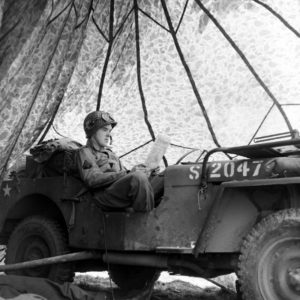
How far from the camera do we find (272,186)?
3.94m

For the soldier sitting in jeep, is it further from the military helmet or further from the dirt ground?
the dirt ground

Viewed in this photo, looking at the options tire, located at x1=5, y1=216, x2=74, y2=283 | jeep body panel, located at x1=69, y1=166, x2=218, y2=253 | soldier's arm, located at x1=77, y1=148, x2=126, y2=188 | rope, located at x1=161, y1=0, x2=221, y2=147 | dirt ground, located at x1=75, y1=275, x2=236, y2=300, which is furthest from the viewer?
rope, located at x1=161, y1=0, x2=221, y2=147

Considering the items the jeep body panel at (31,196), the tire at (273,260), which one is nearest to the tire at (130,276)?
the jeep body panel at (31,196)

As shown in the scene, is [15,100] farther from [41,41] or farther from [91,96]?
[91,96]

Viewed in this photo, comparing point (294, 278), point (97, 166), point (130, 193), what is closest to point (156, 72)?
point (97, 166)

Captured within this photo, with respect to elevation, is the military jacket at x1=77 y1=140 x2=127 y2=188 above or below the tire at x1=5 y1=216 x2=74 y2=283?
above

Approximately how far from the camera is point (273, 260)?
366 centimetres

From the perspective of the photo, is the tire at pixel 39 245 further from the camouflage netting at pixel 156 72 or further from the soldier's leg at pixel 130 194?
the camouflage netting at pixel 156 72

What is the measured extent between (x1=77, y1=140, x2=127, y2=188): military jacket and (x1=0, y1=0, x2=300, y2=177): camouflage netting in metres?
1.65

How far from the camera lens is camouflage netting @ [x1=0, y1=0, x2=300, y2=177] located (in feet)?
22.8

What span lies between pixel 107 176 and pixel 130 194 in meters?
0.42

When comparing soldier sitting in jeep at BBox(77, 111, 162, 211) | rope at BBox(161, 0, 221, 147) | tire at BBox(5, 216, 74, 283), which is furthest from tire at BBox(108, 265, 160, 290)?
rope at BBox(161, 0, 221, 147)

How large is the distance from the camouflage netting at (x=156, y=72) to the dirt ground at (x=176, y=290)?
179cm

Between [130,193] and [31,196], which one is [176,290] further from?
[130,193]
